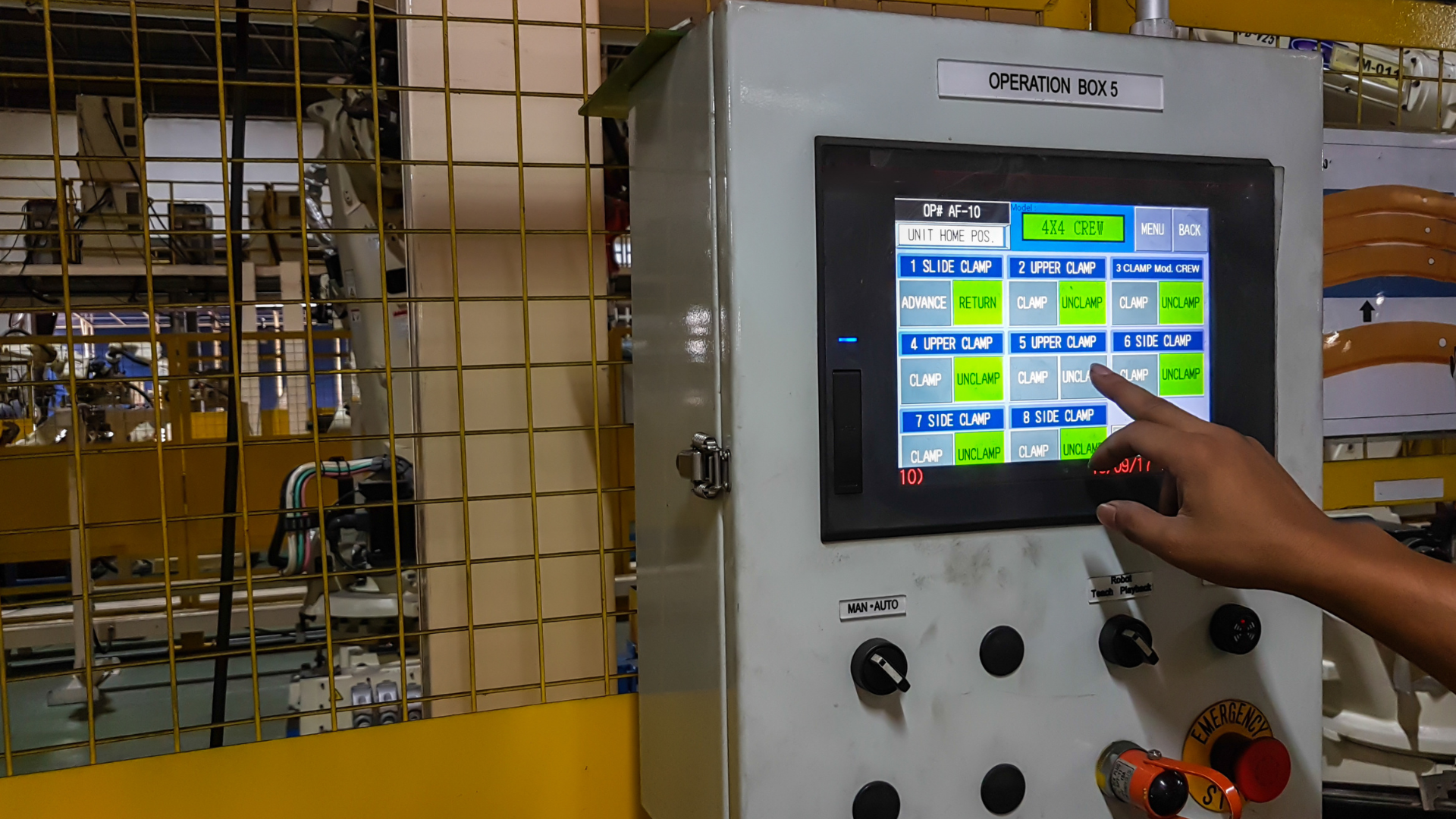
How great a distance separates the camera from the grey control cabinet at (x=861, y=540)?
78cm

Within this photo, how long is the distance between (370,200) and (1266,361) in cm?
194

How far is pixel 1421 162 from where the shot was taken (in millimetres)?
1475

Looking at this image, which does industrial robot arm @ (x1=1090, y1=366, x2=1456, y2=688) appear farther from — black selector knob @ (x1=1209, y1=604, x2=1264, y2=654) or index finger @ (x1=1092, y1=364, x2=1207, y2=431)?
black selector knob @ (x1=1209, y1=604, x2=1264, y2=654)

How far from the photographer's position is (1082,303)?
854 millimetres

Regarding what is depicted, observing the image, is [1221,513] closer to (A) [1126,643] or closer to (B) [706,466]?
(A) [1126,643]

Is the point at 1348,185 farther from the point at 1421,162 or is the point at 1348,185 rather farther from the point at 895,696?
the point at 895,696

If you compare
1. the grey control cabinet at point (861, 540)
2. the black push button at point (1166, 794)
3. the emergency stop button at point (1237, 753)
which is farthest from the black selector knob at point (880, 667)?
the emergency stop button at point (1237, 753)

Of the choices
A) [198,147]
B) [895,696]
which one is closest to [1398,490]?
[895,696]

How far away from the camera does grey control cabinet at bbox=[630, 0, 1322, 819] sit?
0.78 m

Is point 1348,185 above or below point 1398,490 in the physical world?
above

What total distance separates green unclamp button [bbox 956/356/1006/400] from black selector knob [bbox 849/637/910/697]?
0.75ft

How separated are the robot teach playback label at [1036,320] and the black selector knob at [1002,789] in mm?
286

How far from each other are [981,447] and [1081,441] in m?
0.11

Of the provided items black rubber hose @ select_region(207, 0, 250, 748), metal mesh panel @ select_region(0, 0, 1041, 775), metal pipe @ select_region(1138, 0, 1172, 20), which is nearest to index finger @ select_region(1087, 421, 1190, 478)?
metal pipe @ select_region(1138, 0, 1172, 20)
